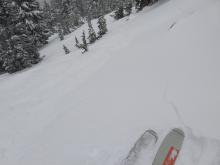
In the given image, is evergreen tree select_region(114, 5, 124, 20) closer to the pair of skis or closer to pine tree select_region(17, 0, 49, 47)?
pine tree select_region(17, 0, 49, 47)

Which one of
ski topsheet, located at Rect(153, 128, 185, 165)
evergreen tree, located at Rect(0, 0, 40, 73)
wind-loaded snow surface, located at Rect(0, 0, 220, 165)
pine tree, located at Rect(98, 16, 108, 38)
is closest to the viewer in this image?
ski topsheet, located at Rect(153, 128, 185, 165)

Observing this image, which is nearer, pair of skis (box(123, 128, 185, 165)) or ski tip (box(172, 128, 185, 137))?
pair of skis (box(123, 128, 185, 165))

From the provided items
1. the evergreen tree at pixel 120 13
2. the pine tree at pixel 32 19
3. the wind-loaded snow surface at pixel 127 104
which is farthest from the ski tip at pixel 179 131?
the pine tree at pixel 32 19

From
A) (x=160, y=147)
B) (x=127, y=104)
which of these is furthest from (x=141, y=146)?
(x=127, y=104)

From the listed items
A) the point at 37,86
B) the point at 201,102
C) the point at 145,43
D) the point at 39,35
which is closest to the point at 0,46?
the point at 39,35

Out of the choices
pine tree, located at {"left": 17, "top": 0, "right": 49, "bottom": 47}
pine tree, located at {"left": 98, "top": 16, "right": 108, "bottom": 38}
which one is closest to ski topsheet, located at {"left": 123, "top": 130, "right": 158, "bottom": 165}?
pine tree, located at {"left": 98, "top": 16, "right": 108, "bottom": 38}

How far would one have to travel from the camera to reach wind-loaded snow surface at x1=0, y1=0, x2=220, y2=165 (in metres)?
4.00

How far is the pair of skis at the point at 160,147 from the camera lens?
3.59 metres

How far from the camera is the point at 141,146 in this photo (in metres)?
3.87

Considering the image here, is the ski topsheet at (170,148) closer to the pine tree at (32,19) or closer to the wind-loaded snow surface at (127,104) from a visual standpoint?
the wind-loaded snow surface at (127,104)

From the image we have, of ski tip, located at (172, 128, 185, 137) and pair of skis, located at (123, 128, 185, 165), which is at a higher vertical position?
ski tip, located at (172, 128, 185, 137)

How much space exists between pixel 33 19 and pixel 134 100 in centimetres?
1768

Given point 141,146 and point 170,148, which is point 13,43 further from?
point 170,148

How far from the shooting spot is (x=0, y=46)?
15297 mm
